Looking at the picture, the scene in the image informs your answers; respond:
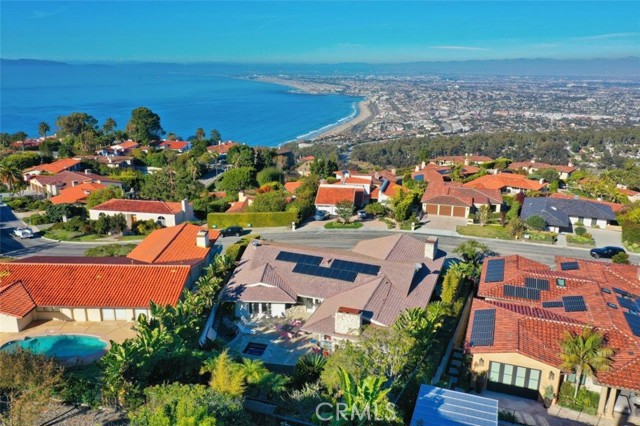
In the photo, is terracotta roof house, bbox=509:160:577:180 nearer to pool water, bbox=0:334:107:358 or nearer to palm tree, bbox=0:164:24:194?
pool water, bbox=0:334:107:358

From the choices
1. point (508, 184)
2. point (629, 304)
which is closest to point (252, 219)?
point (508, 184)

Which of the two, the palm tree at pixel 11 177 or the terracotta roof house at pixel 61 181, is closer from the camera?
the palm tree at pixel 11 177

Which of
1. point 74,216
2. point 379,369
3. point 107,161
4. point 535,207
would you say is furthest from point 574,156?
point 379,369

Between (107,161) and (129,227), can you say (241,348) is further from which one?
(107,161)

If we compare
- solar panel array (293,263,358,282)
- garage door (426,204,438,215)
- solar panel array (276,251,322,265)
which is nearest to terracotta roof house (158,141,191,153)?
garage door (426,204,438,215)

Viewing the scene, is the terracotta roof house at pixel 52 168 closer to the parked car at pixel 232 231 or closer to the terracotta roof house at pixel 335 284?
the parked car at pixel 232 231

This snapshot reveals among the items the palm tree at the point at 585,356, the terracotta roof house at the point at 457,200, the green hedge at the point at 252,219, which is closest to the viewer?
the palm tree at the point at 585,356

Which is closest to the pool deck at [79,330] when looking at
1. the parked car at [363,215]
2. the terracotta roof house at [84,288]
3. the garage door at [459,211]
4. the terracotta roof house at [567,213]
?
the terracotta roof house at [84,288]

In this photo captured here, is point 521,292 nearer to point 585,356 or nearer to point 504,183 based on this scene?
point 585,356
